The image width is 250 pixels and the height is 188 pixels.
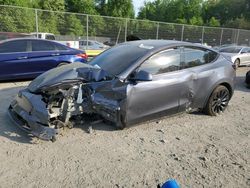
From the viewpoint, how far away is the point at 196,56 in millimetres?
5484

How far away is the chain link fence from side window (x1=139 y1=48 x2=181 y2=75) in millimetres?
11535

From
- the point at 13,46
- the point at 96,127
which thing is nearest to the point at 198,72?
the point at 96,127

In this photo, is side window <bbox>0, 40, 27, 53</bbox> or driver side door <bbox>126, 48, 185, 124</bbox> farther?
side window <bbox>0, 40, 27, 53</bbox>

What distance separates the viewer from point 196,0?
73.9 meters

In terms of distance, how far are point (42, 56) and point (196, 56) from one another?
4.81 meters

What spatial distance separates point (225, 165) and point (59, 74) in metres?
2.84

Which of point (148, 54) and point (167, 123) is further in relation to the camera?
point (167, 123)

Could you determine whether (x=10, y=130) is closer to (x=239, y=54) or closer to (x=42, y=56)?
(x=42, y=56)

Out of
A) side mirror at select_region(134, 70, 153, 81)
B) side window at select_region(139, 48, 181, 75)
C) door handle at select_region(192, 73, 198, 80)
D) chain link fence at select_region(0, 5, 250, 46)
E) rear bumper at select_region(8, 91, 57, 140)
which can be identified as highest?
chain link fence at select_region(0, 5, 250, 46)

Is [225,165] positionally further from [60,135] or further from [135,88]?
[60,135]

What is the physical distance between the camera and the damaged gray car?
431 centimetres

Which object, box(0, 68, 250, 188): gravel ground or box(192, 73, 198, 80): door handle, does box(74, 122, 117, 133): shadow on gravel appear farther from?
box(192, 73, 198, 80): door handle

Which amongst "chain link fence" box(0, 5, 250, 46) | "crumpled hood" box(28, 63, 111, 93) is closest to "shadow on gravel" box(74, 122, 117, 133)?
"crumpled hood" box(28, 63, 111, 93)

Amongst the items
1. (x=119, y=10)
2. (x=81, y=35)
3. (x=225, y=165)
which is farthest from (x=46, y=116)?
(x=119, y=10)
